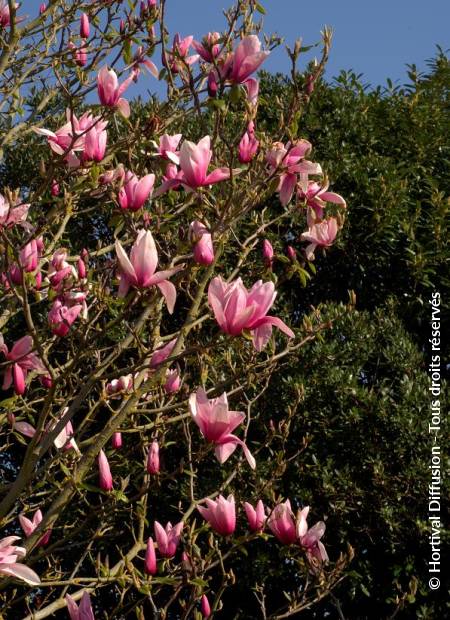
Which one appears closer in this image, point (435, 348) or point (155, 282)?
point (155, 282)

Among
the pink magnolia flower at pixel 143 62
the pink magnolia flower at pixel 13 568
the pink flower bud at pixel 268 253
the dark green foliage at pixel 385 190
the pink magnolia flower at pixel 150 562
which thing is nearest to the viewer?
the pink magnolia flower at pixel 13 568

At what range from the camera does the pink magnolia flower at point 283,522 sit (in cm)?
263

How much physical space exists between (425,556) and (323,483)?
24.7 inches

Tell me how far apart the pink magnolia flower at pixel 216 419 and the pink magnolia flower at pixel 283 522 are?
0.72 metres

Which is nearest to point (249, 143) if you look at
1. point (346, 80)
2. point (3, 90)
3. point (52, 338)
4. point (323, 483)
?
point (52, 338)

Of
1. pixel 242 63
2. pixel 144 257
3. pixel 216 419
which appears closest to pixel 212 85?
pixel 242 63

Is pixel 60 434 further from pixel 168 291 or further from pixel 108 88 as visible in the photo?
pixel 108 88

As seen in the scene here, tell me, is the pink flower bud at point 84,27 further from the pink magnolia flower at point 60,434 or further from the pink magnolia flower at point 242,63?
the pink magnolia flower at point 60,434

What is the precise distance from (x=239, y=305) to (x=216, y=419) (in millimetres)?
280

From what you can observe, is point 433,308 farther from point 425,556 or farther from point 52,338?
point 52,338

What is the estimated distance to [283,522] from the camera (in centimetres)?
263

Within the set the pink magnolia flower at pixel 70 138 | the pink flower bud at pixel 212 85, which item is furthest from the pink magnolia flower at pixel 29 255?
the pink flower bud at pixel 212 85

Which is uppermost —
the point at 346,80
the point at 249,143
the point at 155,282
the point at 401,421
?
the point at 346,80

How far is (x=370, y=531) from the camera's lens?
4.22 meters
